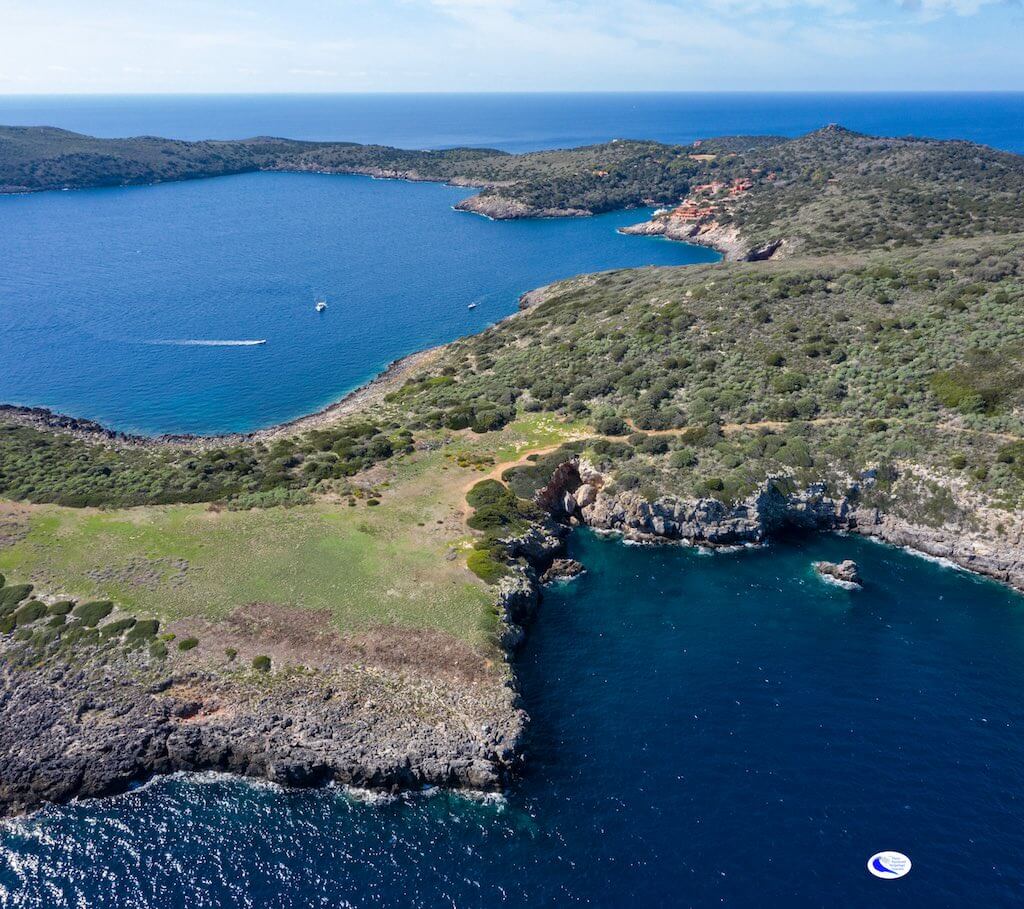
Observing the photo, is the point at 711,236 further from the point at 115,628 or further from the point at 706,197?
the point at 115,628

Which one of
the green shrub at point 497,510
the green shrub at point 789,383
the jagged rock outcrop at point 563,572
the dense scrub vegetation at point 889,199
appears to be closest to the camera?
the jagged rock outcrop at point 563,572

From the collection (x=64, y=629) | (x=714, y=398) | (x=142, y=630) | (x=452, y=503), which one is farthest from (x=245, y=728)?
(x=714, y=398)

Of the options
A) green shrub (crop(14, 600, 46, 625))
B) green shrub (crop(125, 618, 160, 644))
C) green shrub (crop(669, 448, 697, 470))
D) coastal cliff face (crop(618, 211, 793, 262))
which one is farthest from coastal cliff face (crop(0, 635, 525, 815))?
coastal cliff face (crop(618, 211, 793, 262))

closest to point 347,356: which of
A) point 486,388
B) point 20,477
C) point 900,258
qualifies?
point 486,388

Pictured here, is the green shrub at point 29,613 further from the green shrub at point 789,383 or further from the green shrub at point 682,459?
the green shrub at point 789,383

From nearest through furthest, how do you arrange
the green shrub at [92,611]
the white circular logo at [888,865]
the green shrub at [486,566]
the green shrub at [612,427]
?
the white circular logo at [888,865]
the green shrub at [92,611]
the green shrub at [486,566]
the green shrub at [612,427]

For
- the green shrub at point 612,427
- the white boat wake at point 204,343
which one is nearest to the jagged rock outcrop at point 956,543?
A: the green shrub at point 612,427

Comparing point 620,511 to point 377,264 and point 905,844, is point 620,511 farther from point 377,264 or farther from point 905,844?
Answer: point 377,264

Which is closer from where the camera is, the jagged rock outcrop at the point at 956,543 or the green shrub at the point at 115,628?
the green shrub at the point at 115,628
